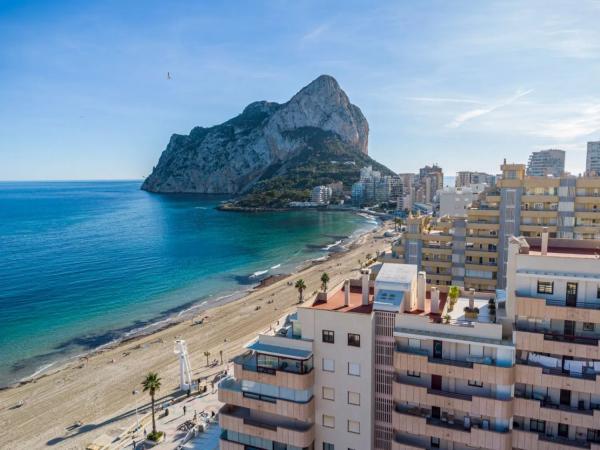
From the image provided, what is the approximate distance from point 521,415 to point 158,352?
5176 cm

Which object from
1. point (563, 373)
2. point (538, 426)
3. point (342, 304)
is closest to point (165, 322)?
point (342, 304)

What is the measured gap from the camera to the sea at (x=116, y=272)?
6781 cm

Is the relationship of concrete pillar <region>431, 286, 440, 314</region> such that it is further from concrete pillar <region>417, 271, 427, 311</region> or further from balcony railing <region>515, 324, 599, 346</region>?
balcony railing <region>515, 324, 599, 346</region>

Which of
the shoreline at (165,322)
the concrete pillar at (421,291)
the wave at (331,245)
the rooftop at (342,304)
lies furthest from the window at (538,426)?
the wave at (331,245)

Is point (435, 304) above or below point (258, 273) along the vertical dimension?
above

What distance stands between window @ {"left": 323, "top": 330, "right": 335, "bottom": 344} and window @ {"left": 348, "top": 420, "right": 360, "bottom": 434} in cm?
485

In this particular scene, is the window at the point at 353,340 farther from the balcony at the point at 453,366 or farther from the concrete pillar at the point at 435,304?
the concrete pillar at the point at 435,304

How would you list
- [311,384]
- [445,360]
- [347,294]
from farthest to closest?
1. [347,294]
2. [311,384]
3. [445,360]

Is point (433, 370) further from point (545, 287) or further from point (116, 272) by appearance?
point (116, 272)

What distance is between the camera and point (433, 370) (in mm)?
21688

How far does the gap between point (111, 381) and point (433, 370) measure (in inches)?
1797

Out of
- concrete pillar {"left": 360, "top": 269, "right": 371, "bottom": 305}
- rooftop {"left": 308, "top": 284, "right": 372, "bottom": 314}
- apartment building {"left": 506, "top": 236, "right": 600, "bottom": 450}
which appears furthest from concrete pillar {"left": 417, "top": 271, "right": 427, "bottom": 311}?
apartment building {"left": 506, "top": 236, "right": 600, "bottom": 450}

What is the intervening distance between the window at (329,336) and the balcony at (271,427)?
508cm

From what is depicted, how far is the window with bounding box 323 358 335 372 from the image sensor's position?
78.1 feet
